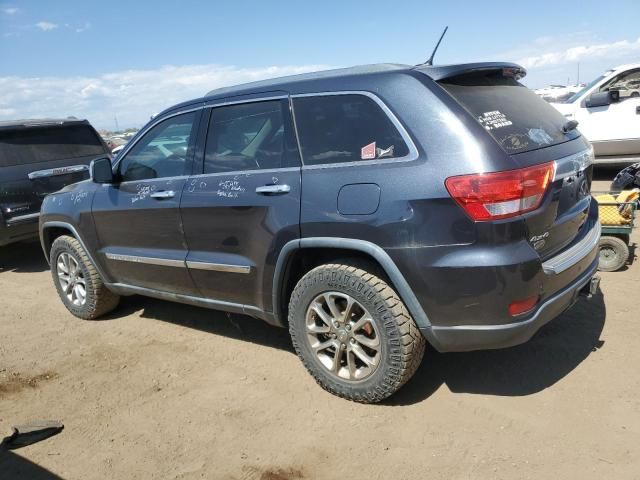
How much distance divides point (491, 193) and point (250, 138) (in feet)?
5.32

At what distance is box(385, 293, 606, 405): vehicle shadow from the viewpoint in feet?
10.7

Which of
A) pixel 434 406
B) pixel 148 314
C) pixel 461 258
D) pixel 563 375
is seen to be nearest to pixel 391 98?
pixel 461 258

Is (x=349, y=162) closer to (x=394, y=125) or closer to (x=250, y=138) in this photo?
(x=394, y=125)

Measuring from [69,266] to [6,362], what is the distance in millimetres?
1064

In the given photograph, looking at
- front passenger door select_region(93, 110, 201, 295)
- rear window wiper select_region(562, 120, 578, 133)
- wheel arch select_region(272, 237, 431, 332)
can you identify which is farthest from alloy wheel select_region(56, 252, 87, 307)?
rear window wiper select_region(562, 120, 578, 133)

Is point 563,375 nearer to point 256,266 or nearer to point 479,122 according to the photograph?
point 479,122

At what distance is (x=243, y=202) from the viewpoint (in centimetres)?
336

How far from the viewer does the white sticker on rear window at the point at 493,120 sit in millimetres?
2767

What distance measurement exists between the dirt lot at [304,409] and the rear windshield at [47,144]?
10.6 ft

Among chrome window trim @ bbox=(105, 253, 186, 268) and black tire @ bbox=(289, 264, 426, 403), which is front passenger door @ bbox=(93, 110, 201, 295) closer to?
chrome window trim @ bbox=(105, 253, 186, 268)

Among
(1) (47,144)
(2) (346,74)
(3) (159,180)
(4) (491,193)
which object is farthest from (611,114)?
(1) (47,144)

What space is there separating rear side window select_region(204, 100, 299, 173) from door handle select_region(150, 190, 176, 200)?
324 mm

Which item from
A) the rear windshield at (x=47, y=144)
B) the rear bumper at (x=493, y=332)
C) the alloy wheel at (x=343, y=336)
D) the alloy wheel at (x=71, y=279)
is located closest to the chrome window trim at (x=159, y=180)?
the alloy wheel at (x=71, y=279)

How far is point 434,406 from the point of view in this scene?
10.3 feet
